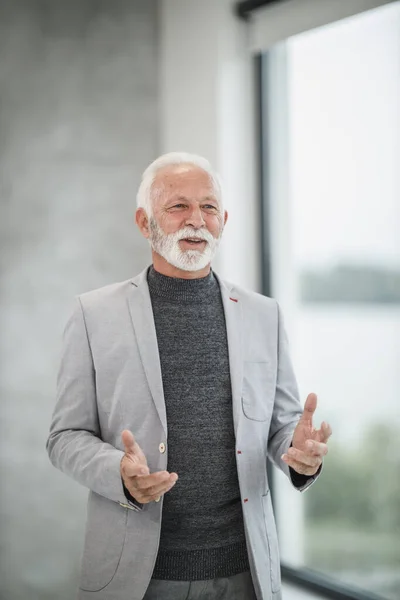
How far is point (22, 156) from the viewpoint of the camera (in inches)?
84.6

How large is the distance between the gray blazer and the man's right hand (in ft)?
0.18

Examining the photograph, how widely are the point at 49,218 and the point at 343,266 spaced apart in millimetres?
1077

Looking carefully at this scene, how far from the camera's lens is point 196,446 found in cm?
145

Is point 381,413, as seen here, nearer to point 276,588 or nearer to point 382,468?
point 382,468

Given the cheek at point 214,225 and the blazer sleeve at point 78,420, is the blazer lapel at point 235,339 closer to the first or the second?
the cheek at point 214,225

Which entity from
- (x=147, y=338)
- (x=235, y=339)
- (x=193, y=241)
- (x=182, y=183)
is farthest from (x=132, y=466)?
(x=182, y=183)

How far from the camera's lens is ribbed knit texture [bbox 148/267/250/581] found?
1.42 m

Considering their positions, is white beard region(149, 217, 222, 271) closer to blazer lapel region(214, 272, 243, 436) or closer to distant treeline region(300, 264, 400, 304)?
blazer lapel region(214, 272, 243, 436)

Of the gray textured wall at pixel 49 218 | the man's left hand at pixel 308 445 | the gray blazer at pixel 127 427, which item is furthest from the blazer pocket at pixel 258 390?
the gray textured wall at pixel 49 218

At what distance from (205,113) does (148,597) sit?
5.68 ft

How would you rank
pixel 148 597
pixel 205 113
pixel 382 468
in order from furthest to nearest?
pixel 205 113, pixel 382 468, pixel 148 597

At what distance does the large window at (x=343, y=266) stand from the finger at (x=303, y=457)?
34.1 inches

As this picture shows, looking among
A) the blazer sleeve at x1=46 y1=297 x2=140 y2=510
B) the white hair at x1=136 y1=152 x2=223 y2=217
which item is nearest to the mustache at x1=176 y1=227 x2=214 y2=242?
the white hair at x1=136 y1=152 x2=223 y2=217

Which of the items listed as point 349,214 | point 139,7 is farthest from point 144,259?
point 139,7
